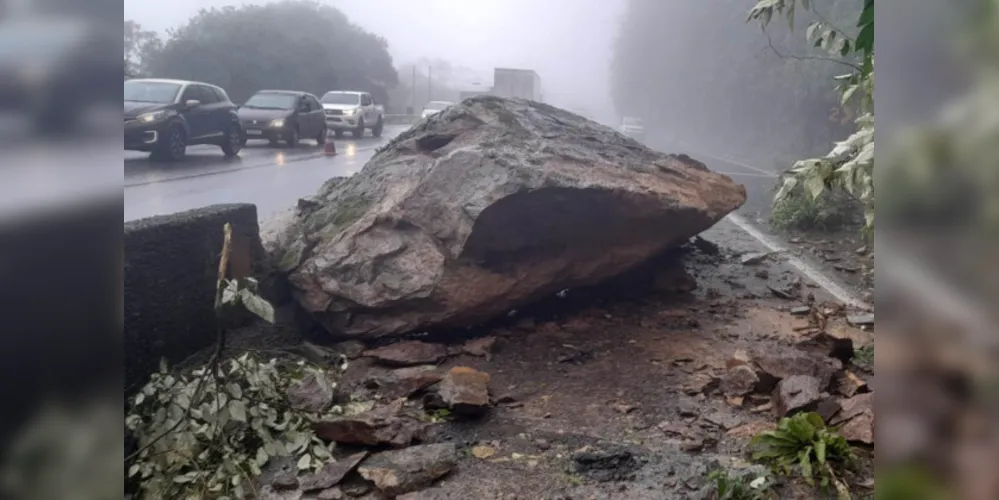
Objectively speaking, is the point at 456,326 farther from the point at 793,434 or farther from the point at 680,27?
the point at 680,27

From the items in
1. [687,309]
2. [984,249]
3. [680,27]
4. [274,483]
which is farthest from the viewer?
[680,27]

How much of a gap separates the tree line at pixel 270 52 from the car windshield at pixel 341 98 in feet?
0.77

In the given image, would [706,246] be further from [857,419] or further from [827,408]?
[857,419]

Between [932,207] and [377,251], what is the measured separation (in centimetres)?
412

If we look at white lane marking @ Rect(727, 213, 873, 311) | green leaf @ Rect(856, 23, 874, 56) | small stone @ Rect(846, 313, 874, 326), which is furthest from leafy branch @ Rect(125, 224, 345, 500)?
white lane marking @ Rect(727, 213, 873, 311)

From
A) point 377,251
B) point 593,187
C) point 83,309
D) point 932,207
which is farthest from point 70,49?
point 593,187

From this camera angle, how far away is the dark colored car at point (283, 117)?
18.5ft

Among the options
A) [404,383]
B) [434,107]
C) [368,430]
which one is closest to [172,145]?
[404,383]

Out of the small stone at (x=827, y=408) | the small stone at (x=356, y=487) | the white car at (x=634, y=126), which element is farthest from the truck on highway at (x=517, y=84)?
the small stone at (x=356, y=487)

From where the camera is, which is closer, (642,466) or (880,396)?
(880,396)

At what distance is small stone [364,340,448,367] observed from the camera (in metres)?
4.55

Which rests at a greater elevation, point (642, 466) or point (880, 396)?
point (880, 396)

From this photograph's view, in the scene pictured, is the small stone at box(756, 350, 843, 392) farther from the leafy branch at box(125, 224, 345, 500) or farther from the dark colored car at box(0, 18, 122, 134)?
the dark colored car at box(0, 18, 122, 134)

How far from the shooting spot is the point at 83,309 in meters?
1.51
